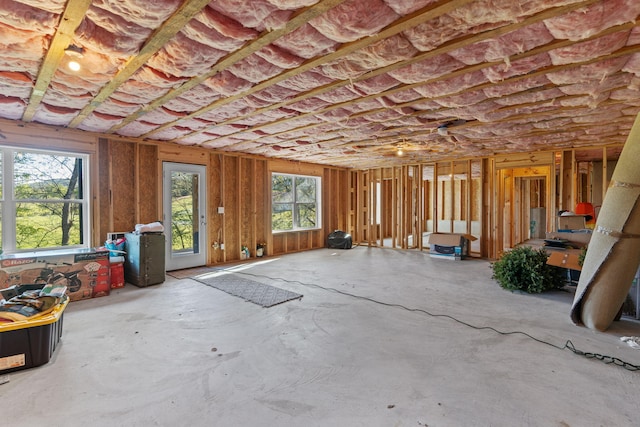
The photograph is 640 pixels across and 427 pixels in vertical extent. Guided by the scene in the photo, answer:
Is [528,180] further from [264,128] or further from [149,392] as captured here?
[149,392]

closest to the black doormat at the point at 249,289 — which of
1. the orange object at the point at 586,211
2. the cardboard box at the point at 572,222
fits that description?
the cardboard box at the point at 572,222

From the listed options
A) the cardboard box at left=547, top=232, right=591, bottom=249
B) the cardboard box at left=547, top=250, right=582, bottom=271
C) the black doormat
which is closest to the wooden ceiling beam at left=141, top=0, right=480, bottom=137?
the black doormat

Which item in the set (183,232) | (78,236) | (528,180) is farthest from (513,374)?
(528,180)

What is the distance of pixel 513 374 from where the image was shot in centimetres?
222

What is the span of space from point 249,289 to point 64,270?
2.33 metres

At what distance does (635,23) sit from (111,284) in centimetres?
612

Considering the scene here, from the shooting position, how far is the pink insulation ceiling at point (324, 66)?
1.88 metres

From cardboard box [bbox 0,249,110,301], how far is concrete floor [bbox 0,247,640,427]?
243mm

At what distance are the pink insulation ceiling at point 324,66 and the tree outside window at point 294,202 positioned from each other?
122 inches

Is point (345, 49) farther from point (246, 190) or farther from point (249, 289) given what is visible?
point (246, 190)

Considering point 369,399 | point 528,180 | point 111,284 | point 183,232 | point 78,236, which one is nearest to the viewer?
point 369,399

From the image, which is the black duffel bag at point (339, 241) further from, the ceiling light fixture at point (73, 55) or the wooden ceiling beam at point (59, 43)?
the ceiling light fixture at point (73, 55)

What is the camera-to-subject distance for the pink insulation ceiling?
6.17 ft

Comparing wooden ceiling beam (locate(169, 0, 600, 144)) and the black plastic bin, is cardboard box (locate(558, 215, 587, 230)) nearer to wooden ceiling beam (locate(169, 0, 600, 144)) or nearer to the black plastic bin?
wooden ceiling beam (locate(169, 0, 600, 144))
